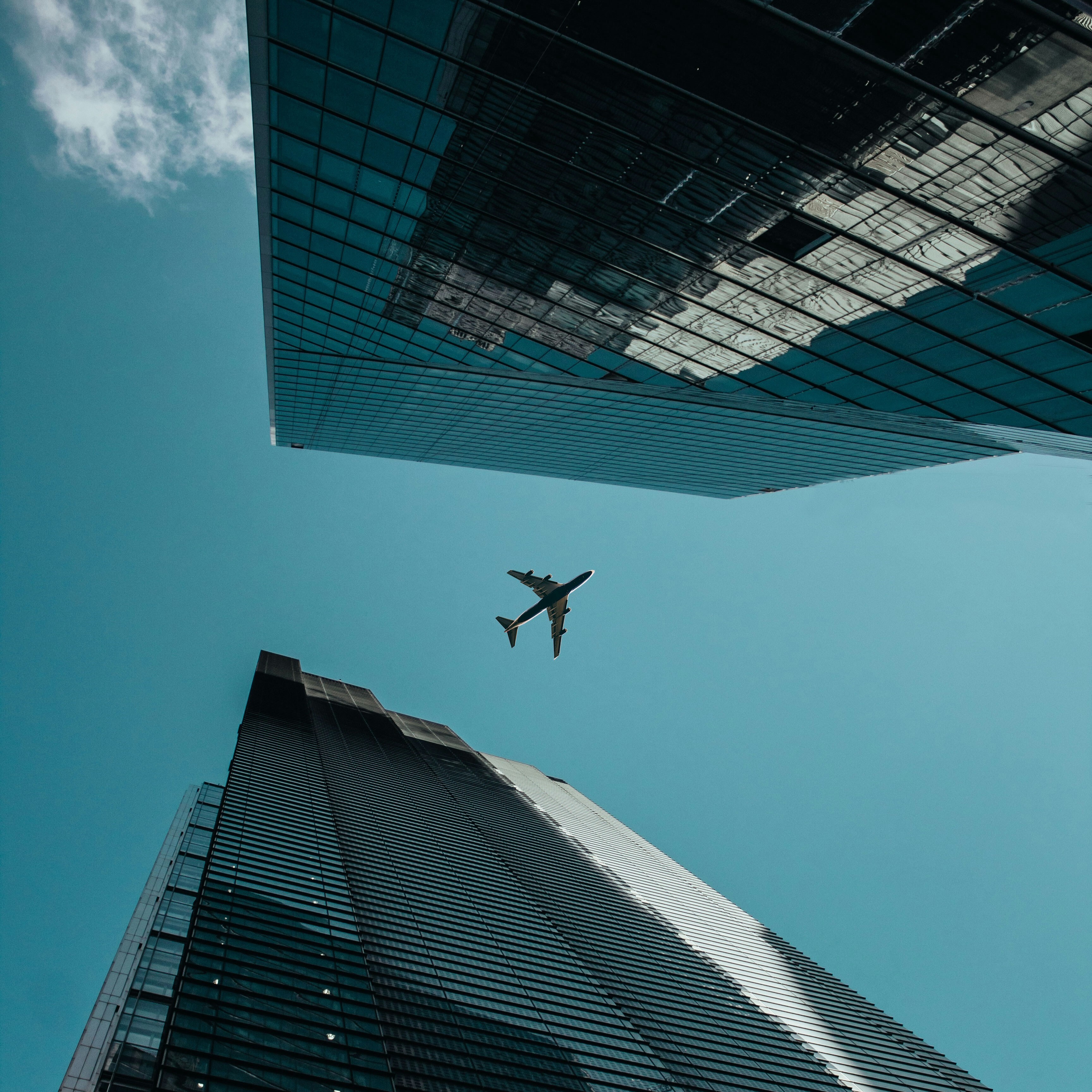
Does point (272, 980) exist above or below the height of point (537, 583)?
below

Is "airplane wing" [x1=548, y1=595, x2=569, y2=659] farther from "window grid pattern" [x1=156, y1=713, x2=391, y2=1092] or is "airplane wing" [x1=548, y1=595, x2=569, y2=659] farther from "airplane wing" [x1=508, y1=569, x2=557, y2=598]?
"window grid pattern" [x1=156, y1=713, x2=391, y2=1092]

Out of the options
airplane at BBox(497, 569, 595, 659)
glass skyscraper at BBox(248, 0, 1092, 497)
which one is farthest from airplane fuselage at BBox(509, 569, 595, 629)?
glass skyscraper at BBox(248, 0, 1092, 497)

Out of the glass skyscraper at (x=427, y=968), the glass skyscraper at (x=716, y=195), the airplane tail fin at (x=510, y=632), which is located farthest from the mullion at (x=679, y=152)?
the airplane tail fin at (x=510, y=632)

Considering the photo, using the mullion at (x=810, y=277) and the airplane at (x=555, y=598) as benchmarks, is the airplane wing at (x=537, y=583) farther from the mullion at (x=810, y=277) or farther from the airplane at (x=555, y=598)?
the mullion at (x=810, y=277)

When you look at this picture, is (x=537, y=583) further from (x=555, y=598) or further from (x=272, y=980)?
(x=272, y=980)

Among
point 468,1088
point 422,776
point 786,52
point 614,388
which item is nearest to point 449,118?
point 786,52

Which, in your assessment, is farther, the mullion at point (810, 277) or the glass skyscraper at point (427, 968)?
the glass skyscraper at point (427, 968)

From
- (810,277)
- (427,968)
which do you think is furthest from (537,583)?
(810,277)
